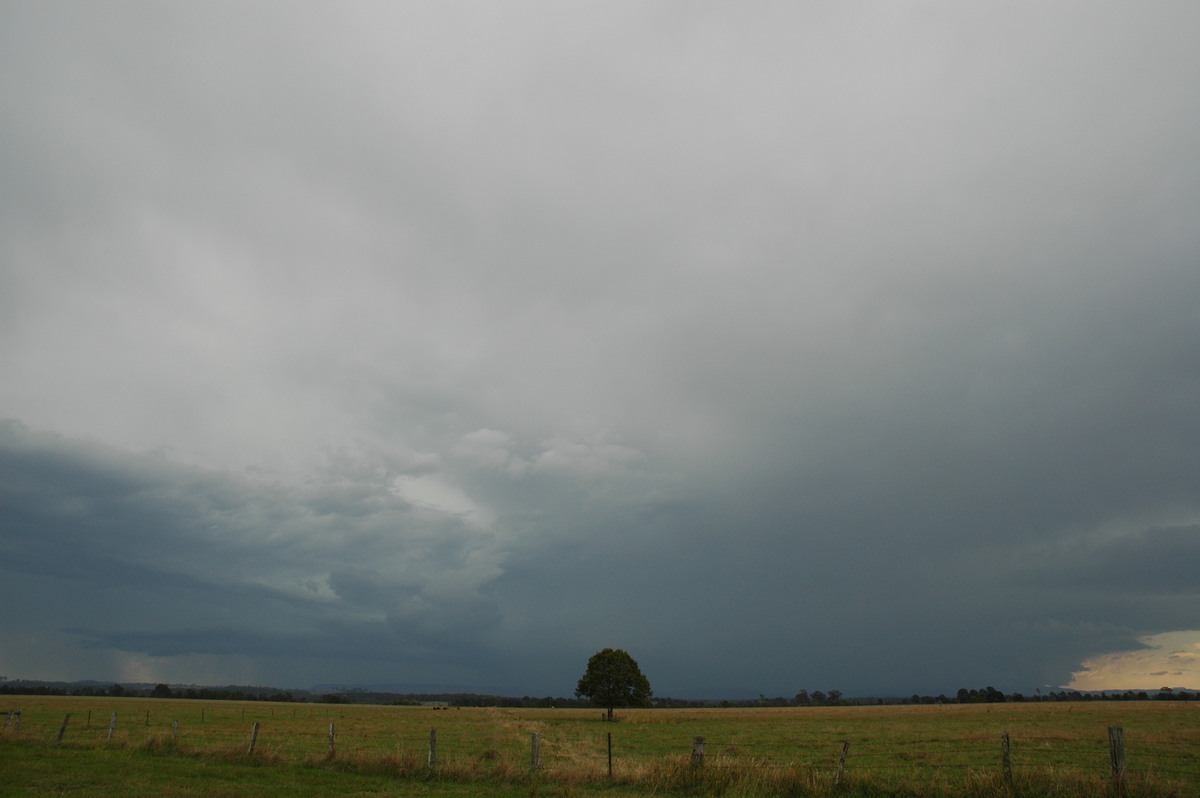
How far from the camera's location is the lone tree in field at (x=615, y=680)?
235ft

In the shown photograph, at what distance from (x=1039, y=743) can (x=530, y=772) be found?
3228 cm

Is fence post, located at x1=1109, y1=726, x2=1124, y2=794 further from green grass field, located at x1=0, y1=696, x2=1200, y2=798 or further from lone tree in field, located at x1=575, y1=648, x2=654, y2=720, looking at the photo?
lone tree in field, located at x1=575, y1=648, x2=654, y2=720

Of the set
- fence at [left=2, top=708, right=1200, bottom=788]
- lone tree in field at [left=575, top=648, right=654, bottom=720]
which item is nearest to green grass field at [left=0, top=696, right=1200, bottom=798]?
fence at [left=2, top=708, right=1200, bottom=788]

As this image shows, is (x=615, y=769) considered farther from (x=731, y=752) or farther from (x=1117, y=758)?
(x=731, y=752)

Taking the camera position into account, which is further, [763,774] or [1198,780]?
[1198,780]

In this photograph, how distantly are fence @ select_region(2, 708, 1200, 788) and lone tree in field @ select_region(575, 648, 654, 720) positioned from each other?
21.1 m

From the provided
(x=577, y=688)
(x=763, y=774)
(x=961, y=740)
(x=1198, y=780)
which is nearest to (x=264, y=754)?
(x=763, y=774)

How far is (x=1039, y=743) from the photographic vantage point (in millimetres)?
36469

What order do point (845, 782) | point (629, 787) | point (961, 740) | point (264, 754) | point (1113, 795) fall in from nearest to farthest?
point (1113, 795) → point (845, 782) → point (629, 787) → point (264, 754) → point (961, 740)

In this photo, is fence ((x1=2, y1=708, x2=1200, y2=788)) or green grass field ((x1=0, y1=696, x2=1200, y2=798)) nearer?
green grass field ((x1=0, y1=696, x2=1200, y2=798))

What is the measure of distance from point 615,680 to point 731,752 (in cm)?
3852

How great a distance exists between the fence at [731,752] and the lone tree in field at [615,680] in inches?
831

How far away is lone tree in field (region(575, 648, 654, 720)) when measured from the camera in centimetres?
7162

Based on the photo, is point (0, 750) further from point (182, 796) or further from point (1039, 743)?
point (1039, 743)
